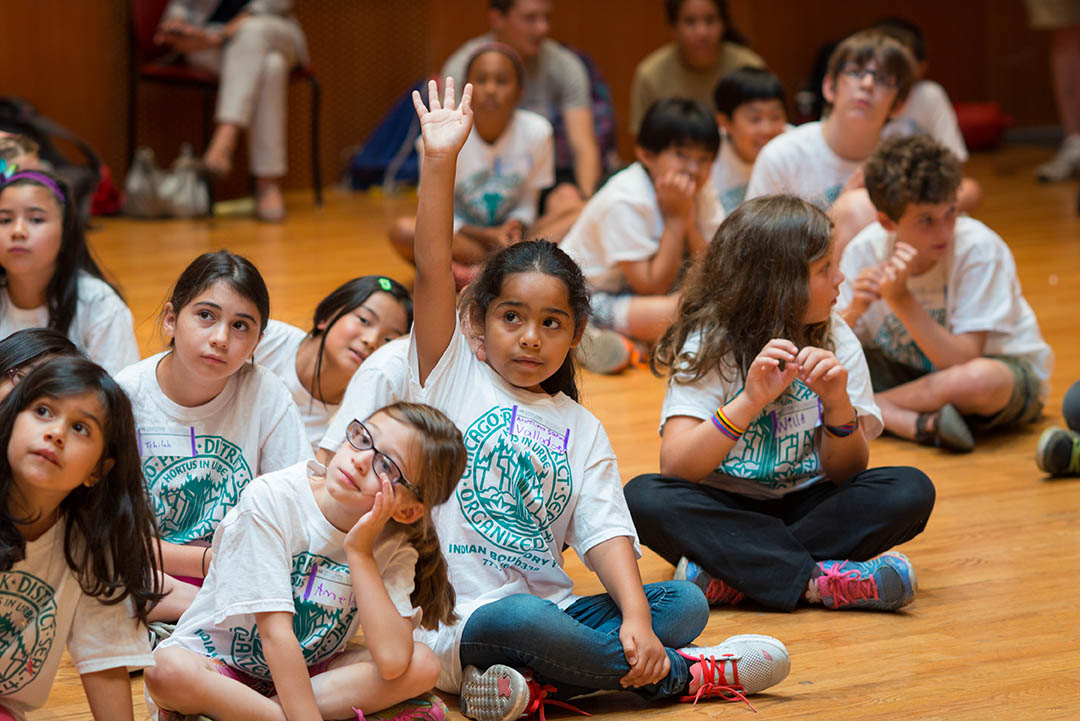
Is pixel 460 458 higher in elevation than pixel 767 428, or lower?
higher

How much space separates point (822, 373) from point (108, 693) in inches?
39.8

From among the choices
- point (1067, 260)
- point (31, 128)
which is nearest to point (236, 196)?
point (31, 128)

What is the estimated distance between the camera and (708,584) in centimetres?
189

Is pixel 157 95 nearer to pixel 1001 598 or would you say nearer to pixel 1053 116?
pixel 1001 598

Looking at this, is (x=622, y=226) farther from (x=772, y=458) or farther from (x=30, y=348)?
(x=30, y=348)

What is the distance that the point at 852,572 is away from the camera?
1.86 m

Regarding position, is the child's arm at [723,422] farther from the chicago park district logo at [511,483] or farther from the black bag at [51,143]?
the black bag at [51,143]

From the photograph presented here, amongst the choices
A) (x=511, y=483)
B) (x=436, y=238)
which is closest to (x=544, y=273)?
(x=436, y=238)

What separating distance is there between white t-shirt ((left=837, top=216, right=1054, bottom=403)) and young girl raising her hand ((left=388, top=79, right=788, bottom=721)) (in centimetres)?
116

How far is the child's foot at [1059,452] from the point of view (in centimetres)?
237

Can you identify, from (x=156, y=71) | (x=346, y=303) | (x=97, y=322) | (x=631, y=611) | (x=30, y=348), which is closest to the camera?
(x=30, y=348)

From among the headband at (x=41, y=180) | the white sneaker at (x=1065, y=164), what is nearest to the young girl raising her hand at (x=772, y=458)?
the headband at (x=41, y=180)

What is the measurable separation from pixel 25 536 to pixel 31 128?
3296mm

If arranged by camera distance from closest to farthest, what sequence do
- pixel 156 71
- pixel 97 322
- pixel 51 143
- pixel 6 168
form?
pixel 97 322, pixel 6 168, pixel 51 143, pixel 156 71
